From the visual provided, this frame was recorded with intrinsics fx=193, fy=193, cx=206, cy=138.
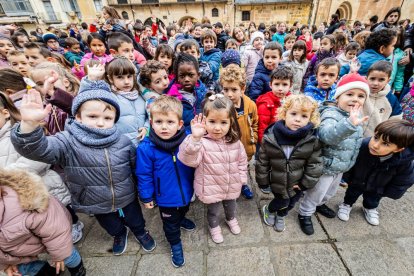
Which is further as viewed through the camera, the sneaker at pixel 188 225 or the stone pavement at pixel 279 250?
the sneaker at pixel 188 225

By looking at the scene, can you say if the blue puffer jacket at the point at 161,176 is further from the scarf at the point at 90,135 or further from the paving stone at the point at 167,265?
the paving stone at the point at 167,265

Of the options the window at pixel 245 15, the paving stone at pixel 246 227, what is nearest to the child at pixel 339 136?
the paving stone at pixel 246 227

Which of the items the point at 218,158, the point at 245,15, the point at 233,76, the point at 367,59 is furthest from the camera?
the point at 245,15

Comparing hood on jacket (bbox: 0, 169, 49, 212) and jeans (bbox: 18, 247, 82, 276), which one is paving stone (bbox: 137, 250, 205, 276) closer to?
jeans (bbox: 18, 247, 82, 276)

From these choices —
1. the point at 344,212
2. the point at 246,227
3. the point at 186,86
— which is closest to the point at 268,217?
the point at 246,227

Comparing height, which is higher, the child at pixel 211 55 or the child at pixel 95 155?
the child at pixel 211 55

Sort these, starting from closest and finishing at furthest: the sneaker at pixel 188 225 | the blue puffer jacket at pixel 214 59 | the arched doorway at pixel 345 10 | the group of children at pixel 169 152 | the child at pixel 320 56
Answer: the group of children at pixel 169 152 → the sneaker at pixel 188 225 → the blue puffer jacket at pixel 214 59 → the child at pixel 320 56 → the arched doorway at pixel 345 10

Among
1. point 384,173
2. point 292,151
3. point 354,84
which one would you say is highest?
point 354,84

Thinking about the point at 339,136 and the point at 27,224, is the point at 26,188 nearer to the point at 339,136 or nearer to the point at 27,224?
the point at 27,224

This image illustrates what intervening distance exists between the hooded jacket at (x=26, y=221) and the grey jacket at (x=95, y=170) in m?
0.21

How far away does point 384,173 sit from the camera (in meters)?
1.97

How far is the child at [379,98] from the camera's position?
227cm

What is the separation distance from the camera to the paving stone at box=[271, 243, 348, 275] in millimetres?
1809

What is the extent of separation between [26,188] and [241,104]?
6.91 feet
